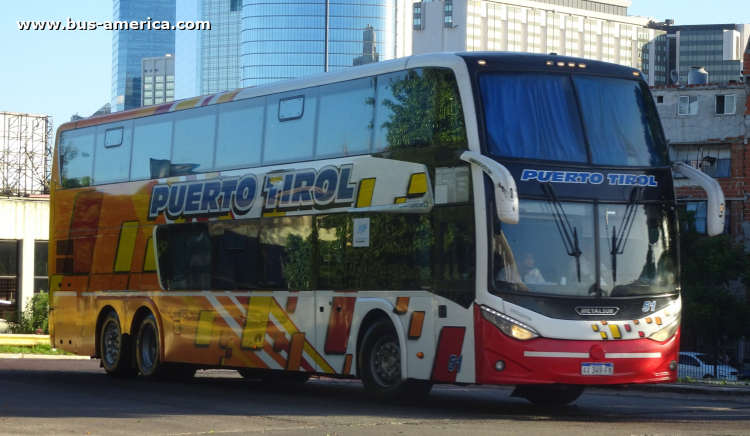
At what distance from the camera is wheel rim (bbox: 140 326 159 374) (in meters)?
20.1

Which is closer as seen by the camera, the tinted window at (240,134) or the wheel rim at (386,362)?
the wheel rim at (386,362)

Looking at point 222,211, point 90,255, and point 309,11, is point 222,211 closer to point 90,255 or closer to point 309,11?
point 90,255

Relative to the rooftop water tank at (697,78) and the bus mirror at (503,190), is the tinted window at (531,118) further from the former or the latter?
the rooftop water tank at (697,78)

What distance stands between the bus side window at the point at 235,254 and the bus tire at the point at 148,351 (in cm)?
225

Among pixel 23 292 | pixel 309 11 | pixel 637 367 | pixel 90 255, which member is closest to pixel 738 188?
pixel 23 292

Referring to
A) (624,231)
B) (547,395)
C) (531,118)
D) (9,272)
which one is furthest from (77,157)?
(9,272)

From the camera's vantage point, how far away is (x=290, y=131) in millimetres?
16828

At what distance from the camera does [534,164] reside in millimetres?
13641

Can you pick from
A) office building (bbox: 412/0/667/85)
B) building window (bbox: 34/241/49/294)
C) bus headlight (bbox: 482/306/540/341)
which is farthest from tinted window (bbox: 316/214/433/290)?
office building (bbox: 412/0/667/85)

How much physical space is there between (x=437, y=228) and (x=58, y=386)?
23.5 ft

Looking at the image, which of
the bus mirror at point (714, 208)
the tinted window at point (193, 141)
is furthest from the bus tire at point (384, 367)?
the tinted window at point (193, 141)

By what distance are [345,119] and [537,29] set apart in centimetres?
17780

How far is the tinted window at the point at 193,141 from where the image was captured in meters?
18.5

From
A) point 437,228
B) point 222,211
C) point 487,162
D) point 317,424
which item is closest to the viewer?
point 317,424
